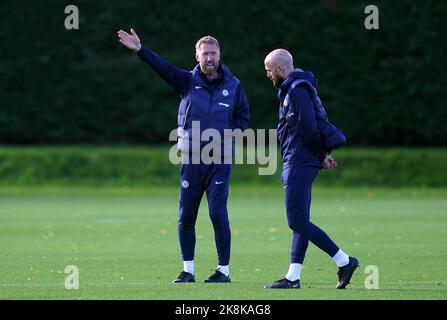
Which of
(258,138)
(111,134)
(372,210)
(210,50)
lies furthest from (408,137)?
(210,50)

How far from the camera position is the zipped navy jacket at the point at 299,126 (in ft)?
35.8

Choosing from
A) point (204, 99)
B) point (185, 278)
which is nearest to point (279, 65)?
point (204, 99)

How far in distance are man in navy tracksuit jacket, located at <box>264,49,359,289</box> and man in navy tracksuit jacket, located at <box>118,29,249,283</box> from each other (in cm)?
80

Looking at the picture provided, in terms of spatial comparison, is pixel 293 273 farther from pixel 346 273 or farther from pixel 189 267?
pixel 189 267

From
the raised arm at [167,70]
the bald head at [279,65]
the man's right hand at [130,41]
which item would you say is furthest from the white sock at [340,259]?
the man's right hand at [130,41]

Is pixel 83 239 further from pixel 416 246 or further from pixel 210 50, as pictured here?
pixel 210 50

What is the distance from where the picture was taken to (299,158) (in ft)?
36.3

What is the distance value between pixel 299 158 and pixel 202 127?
3.73ft

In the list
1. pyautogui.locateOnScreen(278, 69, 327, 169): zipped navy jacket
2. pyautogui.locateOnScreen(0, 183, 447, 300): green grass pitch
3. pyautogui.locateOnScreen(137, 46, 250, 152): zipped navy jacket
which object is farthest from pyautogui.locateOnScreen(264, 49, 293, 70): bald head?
pyautogui.locateOnScreen(0, 183, 447, 300): green grass pitch

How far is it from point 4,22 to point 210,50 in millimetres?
22963

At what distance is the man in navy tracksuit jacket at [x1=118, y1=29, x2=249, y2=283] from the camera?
38.5 feet

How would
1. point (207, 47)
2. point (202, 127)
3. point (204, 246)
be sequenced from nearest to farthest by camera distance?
point (207, 47) < point (202, 127) < point (204, 246)

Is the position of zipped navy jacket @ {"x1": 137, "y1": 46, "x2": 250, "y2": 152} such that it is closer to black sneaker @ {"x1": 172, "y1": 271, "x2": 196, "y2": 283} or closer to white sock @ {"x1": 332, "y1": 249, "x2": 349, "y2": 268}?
black sneaker @ {"x1": 172, "y1": 271, "x2": 196, "y2": 283}
